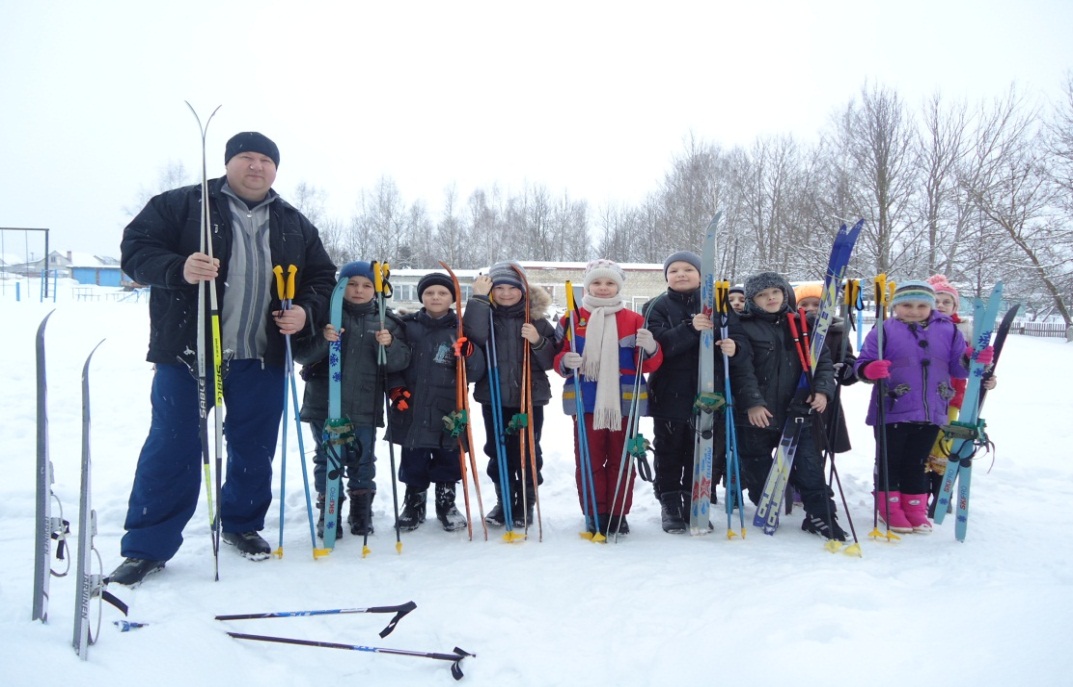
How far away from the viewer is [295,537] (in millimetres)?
3588

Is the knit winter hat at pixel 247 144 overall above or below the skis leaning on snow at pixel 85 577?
above

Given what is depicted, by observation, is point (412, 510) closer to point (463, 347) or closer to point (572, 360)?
point (463, 347)

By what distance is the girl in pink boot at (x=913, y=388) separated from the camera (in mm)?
3801

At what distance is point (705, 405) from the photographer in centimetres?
364

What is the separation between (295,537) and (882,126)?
83.3 ft

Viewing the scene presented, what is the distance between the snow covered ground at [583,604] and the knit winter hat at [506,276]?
160cm

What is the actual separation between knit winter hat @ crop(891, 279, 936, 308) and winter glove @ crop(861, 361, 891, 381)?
1.76ft

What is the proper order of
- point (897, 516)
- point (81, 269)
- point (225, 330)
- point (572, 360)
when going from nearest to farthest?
1. point (225, 330)
2. point (572, 360)
3. point (897, 516)
4. point (81, 269)

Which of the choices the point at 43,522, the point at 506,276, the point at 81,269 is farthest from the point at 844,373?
the point at 81,269

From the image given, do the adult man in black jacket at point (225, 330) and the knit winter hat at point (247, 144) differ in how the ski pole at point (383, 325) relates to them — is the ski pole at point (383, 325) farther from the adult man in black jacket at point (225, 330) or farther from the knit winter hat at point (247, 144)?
the knit winter hat at point (247, 144)

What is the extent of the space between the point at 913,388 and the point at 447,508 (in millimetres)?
3100

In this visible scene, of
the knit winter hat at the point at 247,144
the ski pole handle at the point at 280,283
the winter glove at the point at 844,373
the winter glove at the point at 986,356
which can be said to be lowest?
the winter glove at the point at 844,373

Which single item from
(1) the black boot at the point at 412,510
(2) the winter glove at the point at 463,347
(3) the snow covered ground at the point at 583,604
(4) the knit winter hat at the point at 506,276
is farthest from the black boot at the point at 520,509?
(4) the knit winter hat at the point at 506,276

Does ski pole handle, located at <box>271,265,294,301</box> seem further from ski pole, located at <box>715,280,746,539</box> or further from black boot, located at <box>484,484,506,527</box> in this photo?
ski pole, located at <box>715,280,746,539</box>
